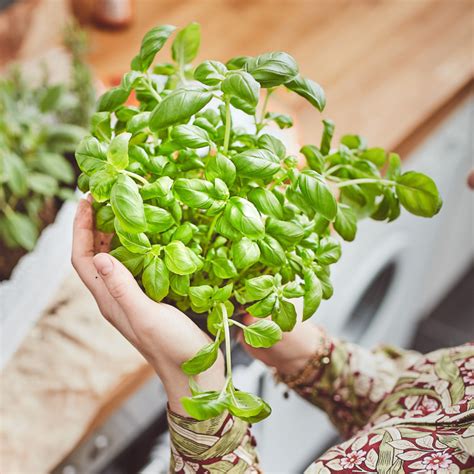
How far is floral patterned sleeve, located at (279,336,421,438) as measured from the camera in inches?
35.5

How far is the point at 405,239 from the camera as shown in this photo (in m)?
1.61

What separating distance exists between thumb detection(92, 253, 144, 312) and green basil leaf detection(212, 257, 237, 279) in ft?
0.24

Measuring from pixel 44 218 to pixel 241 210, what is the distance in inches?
21.1

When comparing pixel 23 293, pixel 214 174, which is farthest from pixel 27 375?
pixel 214 174

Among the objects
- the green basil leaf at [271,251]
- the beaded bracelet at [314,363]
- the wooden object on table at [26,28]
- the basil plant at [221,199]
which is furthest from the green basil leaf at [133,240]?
the wooden object on table at [26,28]

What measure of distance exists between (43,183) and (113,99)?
1.18 feet

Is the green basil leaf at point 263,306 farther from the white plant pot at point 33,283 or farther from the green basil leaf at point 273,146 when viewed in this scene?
the white plant pot at point 33,283

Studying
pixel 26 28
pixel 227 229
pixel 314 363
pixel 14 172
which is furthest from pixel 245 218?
pixel 26 28

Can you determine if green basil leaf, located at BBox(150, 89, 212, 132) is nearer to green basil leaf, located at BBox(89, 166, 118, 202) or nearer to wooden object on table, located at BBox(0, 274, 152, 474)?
green basil leaf, located at BBox(89, 166, 118, 202)

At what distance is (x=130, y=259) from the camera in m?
0.65

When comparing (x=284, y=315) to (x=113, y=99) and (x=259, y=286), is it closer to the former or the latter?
(x=259, y=286)

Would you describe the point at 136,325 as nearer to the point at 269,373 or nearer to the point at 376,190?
the point at 376,190

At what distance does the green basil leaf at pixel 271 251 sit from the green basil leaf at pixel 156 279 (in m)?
0.09

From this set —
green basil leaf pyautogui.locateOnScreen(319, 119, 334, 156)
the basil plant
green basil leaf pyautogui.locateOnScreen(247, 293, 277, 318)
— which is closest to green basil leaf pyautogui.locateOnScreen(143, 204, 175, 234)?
the basil plant
